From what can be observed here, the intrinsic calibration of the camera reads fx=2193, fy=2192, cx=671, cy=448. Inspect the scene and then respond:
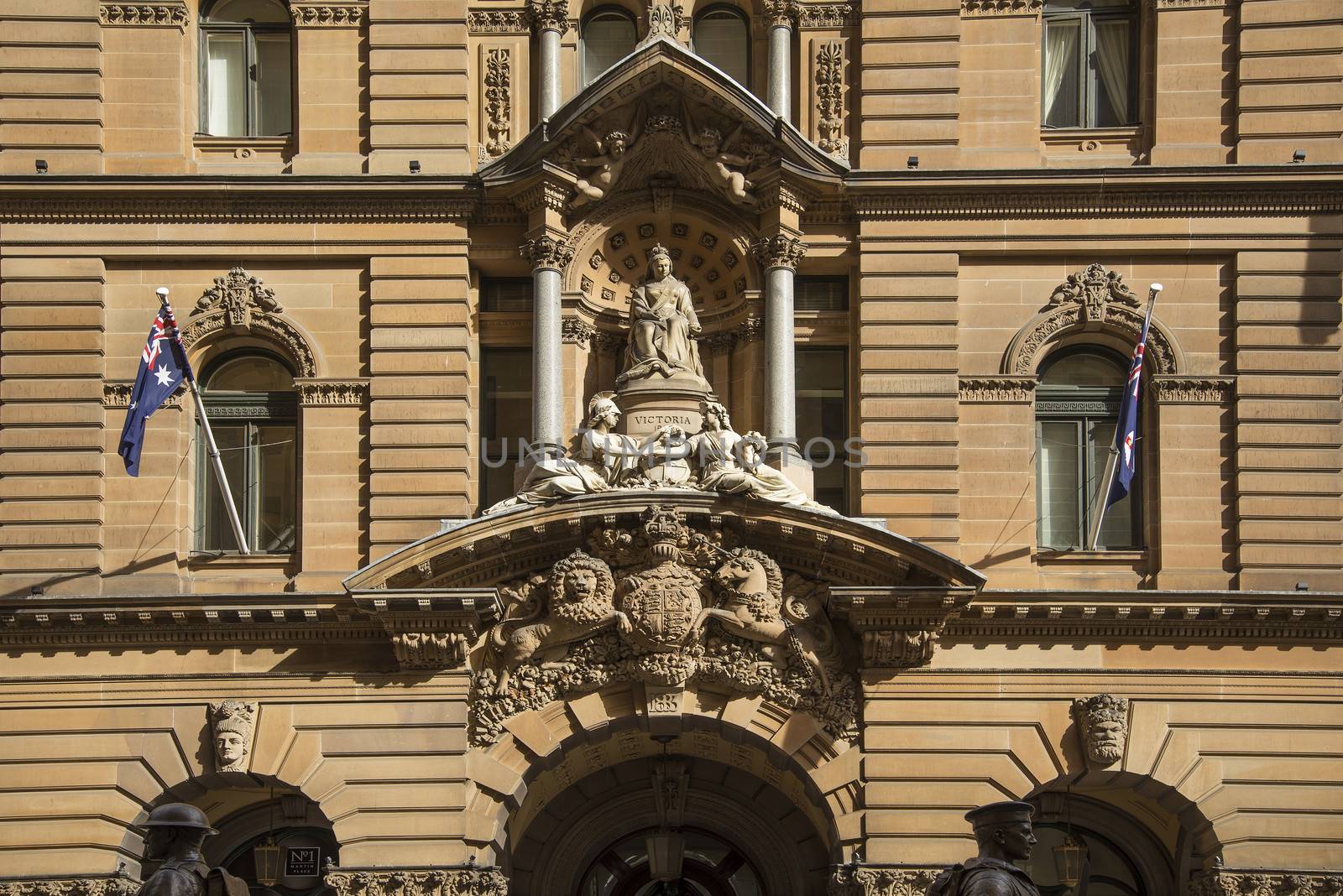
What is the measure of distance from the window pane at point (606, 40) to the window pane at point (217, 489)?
6.67 m

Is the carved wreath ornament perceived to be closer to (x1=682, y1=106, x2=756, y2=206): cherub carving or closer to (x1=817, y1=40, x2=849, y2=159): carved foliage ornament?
(x1=682, y1=106, x2=756, y2=206): cherub carving

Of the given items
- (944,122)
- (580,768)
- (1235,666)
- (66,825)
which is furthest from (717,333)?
(66,825)

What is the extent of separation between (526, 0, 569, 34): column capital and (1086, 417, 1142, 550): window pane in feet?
28.0

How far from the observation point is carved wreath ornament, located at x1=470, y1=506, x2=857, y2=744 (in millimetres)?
25922

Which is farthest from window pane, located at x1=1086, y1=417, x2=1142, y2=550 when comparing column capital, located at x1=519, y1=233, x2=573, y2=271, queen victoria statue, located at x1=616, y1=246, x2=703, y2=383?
column capital, located at x1=519, y1=233, x2=573, y2=271

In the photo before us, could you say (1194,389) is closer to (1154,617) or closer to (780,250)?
(1154,617)

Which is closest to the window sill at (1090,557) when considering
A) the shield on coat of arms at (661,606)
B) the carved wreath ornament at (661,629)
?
the carved wreath ornament at (661,629)

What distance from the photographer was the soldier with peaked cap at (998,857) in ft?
44.1

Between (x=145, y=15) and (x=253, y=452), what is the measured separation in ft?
19.1

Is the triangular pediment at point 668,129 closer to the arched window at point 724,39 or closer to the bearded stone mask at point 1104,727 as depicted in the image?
the arched window at point 724,39

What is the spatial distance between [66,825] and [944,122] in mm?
13908

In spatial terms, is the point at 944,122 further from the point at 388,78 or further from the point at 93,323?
the point at 93,323

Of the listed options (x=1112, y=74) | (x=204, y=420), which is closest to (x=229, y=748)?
(x=204, y=420)

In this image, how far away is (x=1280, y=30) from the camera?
91.2 feet
